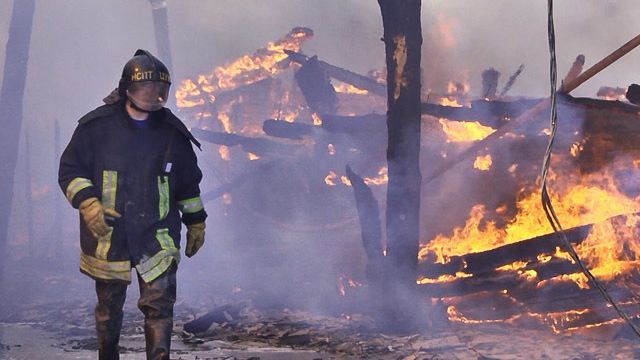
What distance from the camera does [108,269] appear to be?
4621 mm

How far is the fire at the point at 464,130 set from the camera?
1023 cm

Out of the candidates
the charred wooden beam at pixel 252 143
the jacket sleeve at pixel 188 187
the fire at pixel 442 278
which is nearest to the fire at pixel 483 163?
the fire at pixel 442 278

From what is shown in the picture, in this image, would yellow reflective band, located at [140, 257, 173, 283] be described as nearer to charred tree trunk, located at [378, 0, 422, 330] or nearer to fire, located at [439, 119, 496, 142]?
charred tree trunk, located at [378, 0, 422, 330]

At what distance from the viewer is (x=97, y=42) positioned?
28.8 meters

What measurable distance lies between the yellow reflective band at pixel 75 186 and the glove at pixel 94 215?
0.09 metres

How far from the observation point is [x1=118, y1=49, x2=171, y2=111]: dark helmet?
4.65 meters

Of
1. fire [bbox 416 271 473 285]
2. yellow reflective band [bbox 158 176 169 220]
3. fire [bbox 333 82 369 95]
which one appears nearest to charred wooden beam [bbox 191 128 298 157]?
fire [bbox 333 82 369 95]

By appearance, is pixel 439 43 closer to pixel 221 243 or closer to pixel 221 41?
pixel 221 243

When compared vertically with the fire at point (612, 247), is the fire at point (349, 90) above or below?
above

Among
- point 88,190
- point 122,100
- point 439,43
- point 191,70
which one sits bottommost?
point 88,190

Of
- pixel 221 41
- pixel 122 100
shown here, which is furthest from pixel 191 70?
pixel 122 100

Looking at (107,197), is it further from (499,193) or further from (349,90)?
(349,90)

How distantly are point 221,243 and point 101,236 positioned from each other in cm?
806

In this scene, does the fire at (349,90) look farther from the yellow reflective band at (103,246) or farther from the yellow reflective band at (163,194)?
the yellow reflective band at (103,246)
